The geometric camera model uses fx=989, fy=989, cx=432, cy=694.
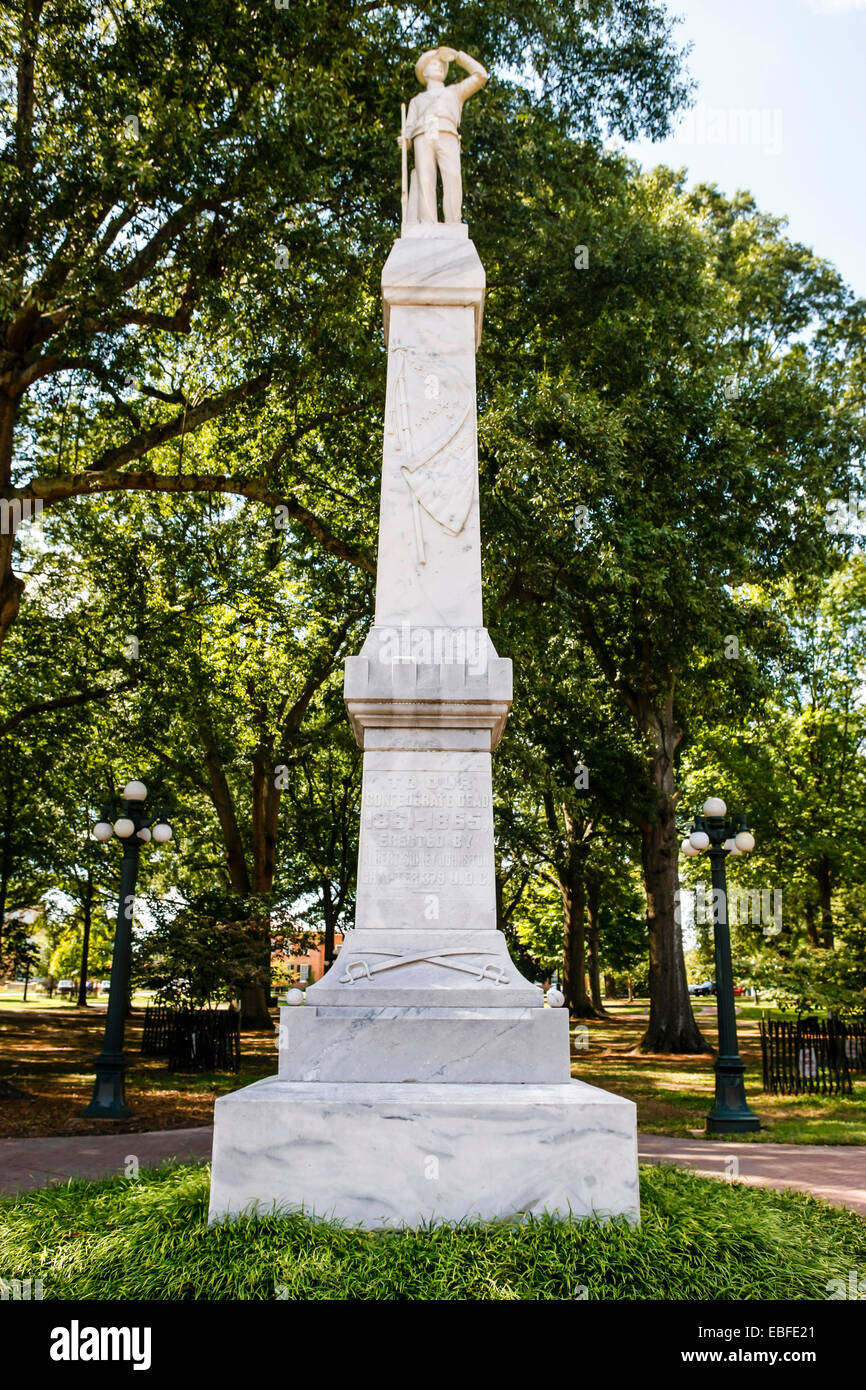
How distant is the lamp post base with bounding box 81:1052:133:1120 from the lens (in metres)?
12.3

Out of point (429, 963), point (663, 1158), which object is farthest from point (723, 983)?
point (429, 963)

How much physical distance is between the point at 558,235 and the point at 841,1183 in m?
13.3

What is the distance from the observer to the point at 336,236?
12.9 metres

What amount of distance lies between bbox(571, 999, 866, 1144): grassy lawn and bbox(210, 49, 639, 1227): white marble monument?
13.6ft

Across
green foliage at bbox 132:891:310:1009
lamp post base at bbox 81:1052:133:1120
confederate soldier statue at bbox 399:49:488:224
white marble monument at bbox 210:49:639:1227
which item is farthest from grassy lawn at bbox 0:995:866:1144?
confederate soldier statue at bbox 399:49:488:224

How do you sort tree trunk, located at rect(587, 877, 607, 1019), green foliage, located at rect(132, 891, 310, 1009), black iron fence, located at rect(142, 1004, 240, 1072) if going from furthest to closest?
tree trunk, located at rect(587, 877, 607, 1019)
black iron fence, located at rect(142, 1004, 240, 1072)
green foliage, located at rect(132, 891, 310, 1009)

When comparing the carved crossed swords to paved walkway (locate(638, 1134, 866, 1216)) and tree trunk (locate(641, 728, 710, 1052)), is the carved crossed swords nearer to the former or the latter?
paved walkway (locate(638, 1134, 866, 1216))

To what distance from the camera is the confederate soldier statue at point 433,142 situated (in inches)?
319

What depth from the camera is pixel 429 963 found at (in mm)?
5961

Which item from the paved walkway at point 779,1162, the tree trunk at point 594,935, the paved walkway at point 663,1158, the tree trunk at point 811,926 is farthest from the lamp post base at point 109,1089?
the tree trunk at point 594,935

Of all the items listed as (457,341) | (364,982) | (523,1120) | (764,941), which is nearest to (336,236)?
(457,341)

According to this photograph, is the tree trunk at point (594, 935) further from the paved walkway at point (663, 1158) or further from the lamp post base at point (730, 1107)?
the paved walkway at point (663, 1158)

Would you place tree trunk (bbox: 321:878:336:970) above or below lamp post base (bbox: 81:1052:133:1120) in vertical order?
above

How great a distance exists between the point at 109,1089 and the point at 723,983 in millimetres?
7943
